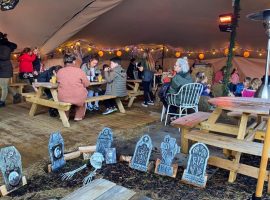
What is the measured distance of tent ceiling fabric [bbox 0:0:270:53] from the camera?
21.4 feet

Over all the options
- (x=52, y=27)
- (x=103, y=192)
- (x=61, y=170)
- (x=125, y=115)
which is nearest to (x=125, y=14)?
(x=52, y=27)

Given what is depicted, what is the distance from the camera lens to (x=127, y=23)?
8266 millimetres

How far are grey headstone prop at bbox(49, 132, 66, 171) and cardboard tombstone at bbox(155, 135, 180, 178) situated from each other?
990 millimetres

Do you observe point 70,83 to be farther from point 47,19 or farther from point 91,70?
point 47,19

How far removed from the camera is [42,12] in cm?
651

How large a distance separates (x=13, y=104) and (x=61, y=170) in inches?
153

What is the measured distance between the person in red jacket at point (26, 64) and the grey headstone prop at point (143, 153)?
484 cm

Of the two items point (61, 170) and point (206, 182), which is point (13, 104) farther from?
point (206, 182)

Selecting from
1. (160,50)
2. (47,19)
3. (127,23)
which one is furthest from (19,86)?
(160,50)

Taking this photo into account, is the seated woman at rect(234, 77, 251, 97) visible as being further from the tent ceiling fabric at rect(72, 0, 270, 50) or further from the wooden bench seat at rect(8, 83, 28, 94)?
the wooden bench seat at rect(8, 83, 28, 94)

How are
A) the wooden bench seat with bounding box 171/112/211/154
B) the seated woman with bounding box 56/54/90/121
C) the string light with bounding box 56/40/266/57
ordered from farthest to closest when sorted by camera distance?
the string light with bounding box 56/40/266/57
the seated woman with bounding box 56/54/90/121
the wooden bench seat with bounding box 171/112/211/154

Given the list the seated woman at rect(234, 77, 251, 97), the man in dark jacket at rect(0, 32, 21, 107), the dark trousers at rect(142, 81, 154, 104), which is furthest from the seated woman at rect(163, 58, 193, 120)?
the man in dark jacket at rect(0, 32, 21, 107)

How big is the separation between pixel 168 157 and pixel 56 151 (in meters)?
1.12

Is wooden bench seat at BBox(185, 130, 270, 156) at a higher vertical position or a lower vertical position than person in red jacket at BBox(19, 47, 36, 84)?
lower
